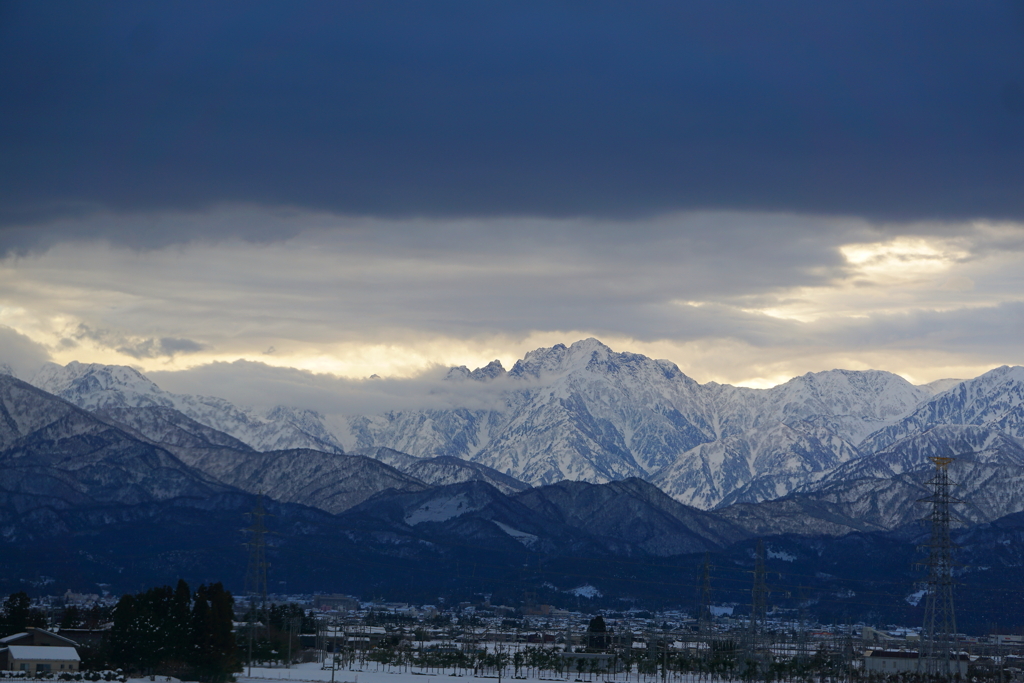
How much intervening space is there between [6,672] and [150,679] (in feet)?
65.6

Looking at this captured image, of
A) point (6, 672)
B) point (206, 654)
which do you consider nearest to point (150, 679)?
point (206, 654)

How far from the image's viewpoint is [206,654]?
200 m

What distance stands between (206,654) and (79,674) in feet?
54.8

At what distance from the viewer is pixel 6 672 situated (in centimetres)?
19838

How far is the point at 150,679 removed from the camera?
196000 mm

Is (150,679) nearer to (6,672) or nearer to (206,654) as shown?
(206,654)

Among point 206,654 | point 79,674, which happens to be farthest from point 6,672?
point 206,654

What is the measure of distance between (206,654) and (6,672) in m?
26.6

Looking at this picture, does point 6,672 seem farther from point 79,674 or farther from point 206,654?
point 206,654

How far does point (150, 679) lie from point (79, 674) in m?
9.79

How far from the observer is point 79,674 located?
19712 cm

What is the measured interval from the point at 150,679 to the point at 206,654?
7997 mm
